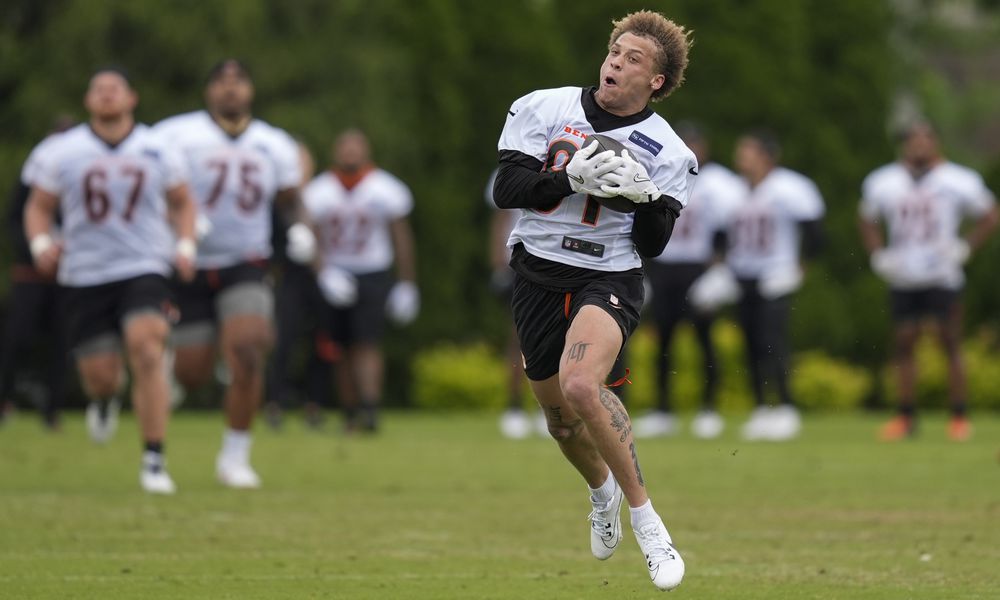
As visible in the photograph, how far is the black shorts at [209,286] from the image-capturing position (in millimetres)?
11109

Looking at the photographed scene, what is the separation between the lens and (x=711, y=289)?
640 inches

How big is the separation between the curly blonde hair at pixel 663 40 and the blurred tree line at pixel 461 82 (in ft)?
49.7

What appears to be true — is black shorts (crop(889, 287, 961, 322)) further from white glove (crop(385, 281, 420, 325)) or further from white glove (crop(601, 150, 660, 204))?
white glove (crop(601, 150, 660, 204))

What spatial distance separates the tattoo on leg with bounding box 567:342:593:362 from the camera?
6743 mm

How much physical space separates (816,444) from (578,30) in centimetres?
1118

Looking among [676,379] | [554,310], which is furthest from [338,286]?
[554,310]

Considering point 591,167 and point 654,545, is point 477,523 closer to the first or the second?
point 654,545

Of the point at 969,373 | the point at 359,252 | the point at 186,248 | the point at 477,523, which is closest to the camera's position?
the point at 477,523

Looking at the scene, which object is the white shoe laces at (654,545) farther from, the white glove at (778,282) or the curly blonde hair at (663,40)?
the white glove at (778,282)

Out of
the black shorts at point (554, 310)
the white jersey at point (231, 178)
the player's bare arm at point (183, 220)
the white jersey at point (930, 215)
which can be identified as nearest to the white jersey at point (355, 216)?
the white jersey at point (930, 215)

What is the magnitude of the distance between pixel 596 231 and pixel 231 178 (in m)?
4.76

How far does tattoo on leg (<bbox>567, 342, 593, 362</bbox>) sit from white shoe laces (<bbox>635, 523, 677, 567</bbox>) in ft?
2.22

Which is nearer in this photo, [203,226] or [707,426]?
[203,226]

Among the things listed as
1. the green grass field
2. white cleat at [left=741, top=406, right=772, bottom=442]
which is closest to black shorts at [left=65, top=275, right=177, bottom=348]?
the green grass field
